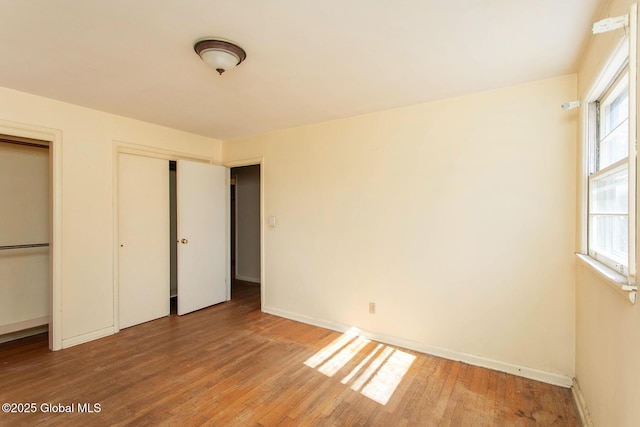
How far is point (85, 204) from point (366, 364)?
3.21m

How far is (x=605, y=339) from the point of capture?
1606 mm

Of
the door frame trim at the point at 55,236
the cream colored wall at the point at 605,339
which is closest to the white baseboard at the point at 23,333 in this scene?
the door frame trim at the point at 55,236

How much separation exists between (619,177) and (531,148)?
890 mm

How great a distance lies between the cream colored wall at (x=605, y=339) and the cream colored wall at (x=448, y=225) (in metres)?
0.23

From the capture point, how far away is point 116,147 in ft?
11.0

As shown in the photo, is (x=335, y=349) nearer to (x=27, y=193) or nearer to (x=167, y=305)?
(x=167, y=305)

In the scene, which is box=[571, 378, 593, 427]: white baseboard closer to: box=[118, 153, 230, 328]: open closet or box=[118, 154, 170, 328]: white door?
box=[118, 153, 230, 328]: open closet

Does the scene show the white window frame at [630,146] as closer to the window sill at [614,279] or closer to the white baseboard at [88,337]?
the window sill at [614,279]

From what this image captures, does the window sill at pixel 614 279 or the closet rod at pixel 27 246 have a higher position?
the window sill at pixel 614 279

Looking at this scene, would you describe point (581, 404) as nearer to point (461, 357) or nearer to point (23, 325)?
point (461, 357)

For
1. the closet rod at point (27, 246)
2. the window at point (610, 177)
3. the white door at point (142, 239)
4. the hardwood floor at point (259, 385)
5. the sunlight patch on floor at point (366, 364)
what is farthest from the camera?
the white door at point (142, 239)

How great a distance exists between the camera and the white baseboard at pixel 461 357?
92.0 inches

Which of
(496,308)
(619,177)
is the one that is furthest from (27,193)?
(619,177)

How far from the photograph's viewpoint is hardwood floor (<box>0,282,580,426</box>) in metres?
1.97
